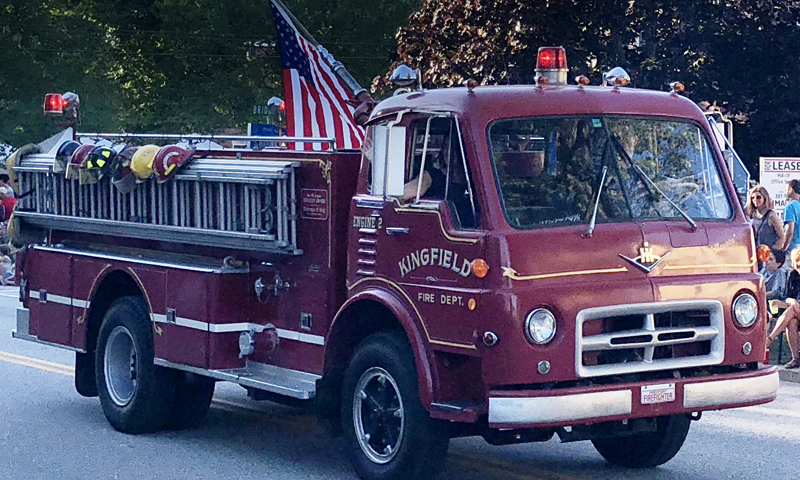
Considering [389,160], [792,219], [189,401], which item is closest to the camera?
[389,160]

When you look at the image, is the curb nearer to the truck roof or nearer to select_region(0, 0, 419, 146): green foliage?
the truck roof

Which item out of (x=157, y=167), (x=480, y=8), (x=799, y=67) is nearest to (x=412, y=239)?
(x=157, y=167)

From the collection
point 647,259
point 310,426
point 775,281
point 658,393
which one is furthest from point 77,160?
point 775,281

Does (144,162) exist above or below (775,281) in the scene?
above

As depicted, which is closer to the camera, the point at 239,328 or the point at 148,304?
the point at 239,328

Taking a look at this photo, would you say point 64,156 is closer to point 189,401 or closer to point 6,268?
point 189,401

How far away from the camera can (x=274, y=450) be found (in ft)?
31.4

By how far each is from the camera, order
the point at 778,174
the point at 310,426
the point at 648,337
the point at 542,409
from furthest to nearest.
Answer: the point at 778,174, the point at 310,426, the point at 648,337, the point at 542,409

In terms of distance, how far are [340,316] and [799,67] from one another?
57.7 feet

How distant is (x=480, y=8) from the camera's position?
22.7m

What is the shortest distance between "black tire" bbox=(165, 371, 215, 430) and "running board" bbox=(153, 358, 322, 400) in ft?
2.49

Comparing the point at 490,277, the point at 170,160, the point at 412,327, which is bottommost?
the point at 412,327

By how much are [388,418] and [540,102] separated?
2.01 metres

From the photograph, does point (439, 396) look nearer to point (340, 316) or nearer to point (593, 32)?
point (340, 316)
